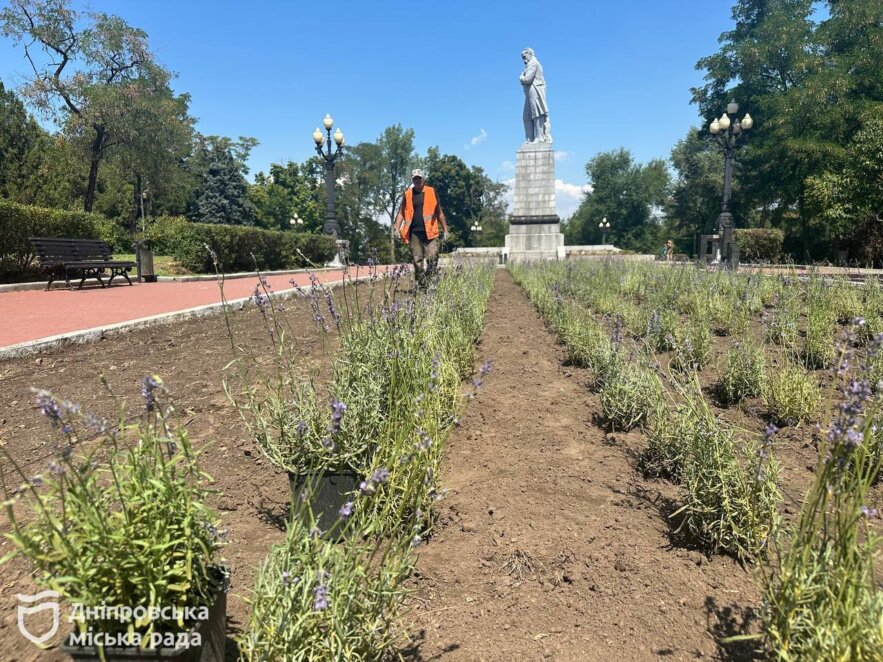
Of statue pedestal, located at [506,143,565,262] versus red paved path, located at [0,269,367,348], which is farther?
statue pedestal, located at [506,143,565,262]

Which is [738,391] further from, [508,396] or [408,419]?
[408,419]

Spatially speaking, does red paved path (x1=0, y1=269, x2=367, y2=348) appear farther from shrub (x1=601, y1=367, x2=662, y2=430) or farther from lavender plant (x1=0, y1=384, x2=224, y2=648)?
shrub (x1=601, y1=367, x2=662, y2=430)

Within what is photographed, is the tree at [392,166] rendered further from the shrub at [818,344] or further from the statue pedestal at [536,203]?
the shrub at [818,344]

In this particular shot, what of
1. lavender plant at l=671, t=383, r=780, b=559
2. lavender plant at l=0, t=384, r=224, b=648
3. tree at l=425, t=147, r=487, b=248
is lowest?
lavender plant at l=671, t=383, r=780, b=559

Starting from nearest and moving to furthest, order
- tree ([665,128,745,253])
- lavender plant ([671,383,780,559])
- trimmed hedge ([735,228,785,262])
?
lavender plant ([671,383,780,559]) < trimmed hedge ([735,228,785,262]) < tree ([665,128,745,253])

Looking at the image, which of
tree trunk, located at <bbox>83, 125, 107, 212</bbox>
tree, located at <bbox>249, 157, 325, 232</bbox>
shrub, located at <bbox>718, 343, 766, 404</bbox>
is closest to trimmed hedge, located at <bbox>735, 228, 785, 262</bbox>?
shrub, located at <bbox>718, 343, 766, 404</bbox>

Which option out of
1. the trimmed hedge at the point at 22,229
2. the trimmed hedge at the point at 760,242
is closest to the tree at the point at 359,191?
the trimmed hedge at the point at 760,242

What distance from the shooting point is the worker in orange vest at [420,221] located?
7.54 m

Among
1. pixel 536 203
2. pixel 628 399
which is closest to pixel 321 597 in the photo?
pixel 628 399

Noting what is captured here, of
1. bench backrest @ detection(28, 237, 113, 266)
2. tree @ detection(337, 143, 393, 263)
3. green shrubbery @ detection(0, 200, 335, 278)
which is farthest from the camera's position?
tree @ detection(337, 143, 393, 263)

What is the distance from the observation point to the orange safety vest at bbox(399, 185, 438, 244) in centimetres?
755

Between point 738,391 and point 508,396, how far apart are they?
64.0 inches

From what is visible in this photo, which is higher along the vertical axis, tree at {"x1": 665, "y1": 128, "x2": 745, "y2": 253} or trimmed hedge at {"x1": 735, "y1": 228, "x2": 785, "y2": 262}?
tree at {"x1": 665, "y1": 128, "x2": 745, "y2": 253}

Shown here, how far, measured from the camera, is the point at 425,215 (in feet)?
24.9
